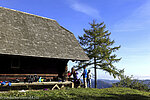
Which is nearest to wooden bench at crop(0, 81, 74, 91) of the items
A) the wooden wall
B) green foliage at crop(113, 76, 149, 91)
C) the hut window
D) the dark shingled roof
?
the wooden wall

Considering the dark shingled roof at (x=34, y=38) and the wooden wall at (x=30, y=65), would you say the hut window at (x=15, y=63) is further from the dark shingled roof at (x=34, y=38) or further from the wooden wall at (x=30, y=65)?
the dark shingled roof at (x=34, y=38)

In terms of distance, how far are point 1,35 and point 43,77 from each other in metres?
5.26

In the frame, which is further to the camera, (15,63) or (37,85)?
(37,85)

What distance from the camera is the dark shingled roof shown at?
12578 mm

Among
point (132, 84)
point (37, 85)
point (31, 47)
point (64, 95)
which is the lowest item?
point (132, 84)

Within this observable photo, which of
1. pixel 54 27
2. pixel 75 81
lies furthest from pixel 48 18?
pixel 75 81

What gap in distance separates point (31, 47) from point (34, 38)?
1.70m

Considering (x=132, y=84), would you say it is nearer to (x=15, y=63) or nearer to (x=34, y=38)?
(x=34, y=38)

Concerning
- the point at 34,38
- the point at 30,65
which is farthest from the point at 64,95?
the point at 34,38

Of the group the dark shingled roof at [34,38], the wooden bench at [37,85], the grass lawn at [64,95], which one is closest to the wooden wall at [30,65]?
the dark shingled roof at [34,38]

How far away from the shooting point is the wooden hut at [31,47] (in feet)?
40.6

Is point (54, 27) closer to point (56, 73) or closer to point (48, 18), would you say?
point (48, 18)

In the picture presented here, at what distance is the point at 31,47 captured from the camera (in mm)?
13258

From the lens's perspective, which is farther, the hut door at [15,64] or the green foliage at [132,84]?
the green foliage at [132,84]
